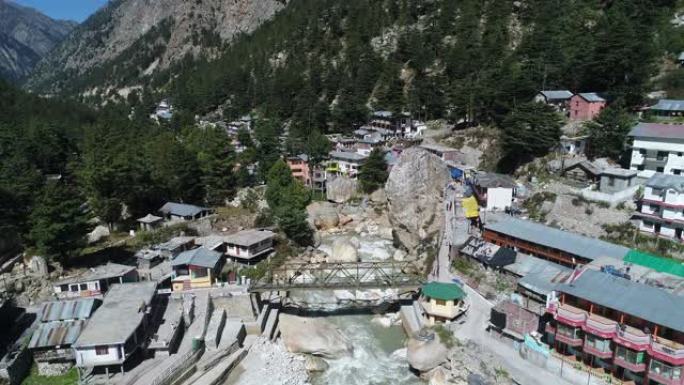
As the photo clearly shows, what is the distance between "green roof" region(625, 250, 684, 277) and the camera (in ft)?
73.2

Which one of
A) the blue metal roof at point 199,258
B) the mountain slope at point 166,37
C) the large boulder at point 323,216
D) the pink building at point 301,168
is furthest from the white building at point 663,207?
the mountain slope at point 166,37

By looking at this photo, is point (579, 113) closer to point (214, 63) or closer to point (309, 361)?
point (309, 361)

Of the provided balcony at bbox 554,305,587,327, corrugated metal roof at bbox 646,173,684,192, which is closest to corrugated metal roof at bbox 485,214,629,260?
Answer: corrugated metal roof at bbox 646,173,684,192

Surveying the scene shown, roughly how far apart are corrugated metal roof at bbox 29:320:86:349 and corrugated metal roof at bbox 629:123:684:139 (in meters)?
38.5

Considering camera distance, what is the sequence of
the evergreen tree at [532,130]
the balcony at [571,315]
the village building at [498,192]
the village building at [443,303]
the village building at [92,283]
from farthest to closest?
the evergreen tree at [532,130] < the village building at [498,192] < the village building at [92,283] < the village building at [443,303] < the balcony at [571,315]

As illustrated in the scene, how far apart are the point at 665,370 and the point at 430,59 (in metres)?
61.8

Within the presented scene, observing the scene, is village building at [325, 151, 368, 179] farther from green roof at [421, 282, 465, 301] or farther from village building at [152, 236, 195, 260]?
green roof at [421, 282, 465, 301]

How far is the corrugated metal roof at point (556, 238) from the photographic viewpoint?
82.6 ft

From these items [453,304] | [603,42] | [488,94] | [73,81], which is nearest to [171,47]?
[73,81]

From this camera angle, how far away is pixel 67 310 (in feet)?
78.0

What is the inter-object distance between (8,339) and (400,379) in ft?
70.8

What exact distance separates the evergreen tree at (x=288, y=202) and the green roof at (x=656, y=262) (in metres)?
24.1

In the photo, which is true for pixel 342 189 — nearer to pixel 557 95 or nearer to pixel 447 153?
pixel 447 153

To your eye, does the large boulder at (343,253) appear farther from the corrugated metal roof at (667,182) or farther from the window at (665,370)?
the window at (665,370)
